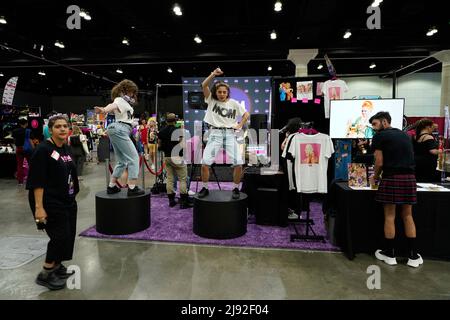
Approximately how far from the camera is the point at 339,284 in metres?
2.64

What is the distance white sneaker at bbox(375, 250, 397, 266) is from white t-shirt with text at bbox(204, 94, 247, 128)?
2.13 m

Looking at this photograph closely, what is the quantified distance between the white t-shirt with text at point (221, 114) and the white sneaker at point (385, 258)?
2.13 m

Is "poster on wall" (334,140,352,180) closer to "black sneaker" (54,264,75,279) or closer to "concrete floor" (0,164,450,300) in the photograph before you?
"concrete floor" (0,164,450,300)

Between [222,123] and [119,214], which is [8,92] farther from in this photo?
[222,123]

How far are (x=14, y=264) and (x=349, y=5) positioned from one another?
755 cm

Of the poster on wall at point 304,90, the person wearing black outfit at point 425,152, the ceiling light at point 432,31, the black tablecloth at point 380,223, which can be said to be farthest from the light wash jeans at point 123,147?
A: the ceiling light at point 432,31

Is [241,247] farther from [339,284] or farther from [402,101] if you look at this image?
[402,101]

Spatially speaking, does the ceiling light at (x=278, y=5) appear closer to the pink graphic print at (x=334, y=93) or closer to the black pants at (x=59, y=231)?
the pink graphic print at (x=334, y=93)

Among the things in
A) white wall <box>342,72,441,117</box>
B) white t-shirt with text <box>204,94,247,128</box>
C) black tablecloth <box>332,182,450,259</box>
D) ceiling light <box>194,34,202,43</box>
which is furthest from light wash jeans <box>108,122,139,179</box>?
white wall <box>342,72,441,117</box>

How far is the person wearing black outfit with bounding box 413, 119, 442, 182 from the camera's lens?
3750 millimetres

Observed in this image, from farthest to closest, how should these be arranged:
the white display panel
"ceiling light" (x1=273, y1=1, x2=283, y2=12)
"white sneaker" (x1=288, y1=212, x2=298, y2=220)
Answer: "ceiling light" (x1=273, y1=1, x2=283, y2=12) < "white sneaker" (x1=288, y1=212, x2=298, y2=220) < the white display panel

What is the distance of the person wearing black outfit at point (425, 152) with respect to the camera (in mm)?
3750

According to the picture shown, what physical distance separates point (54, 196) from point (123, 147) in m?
1.44

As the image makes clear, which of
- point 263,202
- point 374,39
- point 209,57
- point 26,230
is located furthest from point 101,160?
point 374,39
